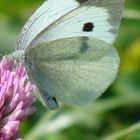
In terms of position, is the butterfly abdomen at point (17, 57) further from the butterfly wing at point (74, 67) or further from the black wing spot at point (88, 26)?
the black wing spot at point (88, 26)

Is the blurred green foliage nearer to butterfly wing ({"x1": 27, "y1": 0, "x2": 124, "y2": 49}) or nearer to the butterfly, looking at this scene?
the butterfly

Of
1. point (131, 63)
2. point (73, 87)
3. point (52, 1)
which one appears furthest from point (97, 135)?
point (52, 1)

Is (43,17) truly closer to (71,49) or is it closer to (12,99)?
(71,49)

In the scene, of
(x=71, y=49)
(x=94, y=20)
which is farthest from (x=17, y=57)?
(x=94, y=20)

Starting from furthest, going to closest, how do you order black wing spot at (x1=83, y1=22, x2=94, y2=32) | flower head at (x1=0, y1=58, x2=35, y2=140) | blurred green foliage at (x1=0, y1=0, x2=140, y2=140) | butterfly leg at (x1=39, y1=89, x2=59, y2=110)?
blurred green foliage at (x1=0, y1=0, x2=140, y2=140), black wing spot at (x1=83, y1=22, x2=94, y2=32), butterfly leg at (x1=39, y1=89, x2=59, y2=110), flower head at (x1=0, y1=58, x2=35, y2=140)

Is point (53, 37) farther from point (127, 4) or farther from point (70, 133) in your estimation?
point (127, 4)

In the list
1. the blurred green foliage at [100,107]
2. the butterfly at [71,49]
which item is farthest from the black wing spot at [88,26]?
the blurred green foliage at [100,107]

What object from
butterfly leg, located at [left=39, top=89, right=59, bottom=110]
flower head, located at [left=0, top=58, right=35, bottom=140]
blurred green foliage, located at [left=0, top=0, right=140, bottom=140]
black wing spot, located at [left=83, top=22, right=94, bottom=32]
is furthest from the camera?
blurred green foliage, located at [left=0, top=0, right=140, bottom=140]

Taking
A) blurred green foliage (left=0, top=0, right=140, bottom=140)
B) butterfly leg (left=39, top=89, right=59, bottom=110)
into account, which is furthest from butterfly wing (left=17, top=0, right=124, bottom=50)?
blurred green foliage (left=0, top=0, right=140, bottom=140)
